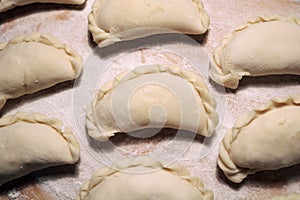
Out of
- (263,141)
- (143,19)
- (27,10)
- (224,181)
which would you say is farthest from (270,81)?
(27,10)

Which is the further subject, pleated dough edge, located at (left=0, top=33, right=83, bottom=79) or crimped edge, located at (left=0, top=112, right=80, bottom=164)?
pleated dough edge, located at (left=0, top=33, right=83, bottom=79)

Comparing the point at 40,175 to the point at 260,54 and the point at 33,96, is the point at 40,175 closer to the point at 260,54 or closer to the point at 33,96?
the point at 33,96

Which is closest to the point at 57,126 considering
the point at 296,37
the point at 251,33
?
the point at 251,33

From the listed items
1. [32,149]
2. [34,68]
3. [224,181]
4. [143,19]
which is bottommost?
[224,181]

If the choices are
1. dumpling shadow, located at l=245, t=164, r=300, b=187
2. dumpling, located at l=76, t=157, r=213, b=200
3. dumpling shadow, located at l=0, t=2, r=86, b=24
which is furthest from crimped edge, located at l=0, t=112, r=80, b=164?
dumpling shadow, located at l=245, t=164, r=300, b=187

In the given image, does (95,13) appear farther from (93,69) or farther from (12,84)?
(12,84)

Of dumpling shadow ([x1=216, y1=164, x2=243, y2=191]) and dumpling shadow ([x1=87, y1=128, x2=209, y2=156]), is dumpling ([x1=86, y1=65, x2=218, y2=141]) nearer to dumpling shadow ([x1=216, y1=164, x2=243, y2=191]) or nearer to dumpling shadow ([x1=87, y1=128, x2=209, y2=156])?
dumpling shadow ([x1=87, y1=128, x2=209, y2=156])
